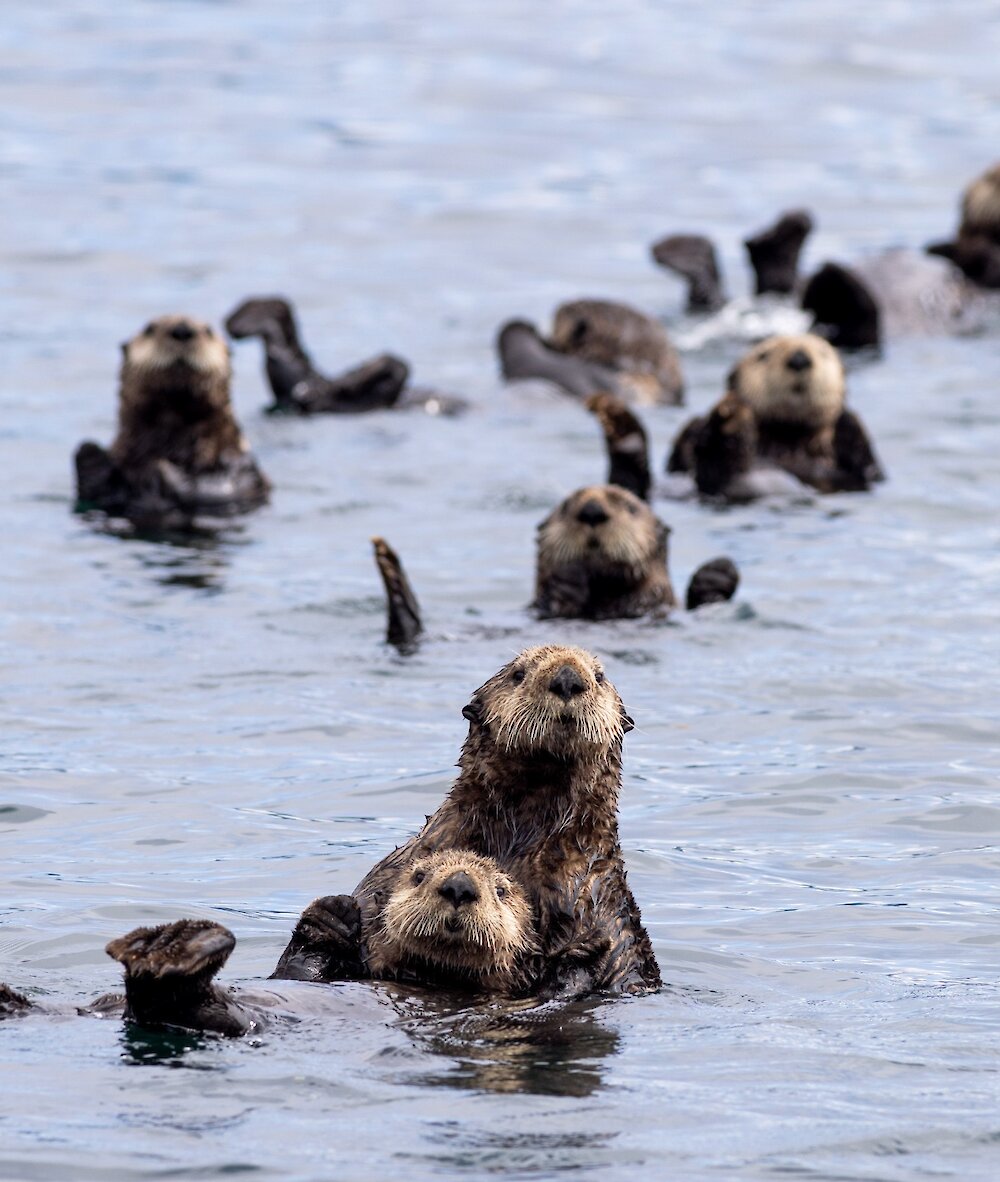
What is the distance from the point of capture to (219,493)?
11.3m

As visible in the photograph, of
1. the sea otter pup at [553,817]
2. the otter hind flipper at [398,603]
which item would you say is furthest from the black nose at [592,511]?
the sea otter pup at [553,817]

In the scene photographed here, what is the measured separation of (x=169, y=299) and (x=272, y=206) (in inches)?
126

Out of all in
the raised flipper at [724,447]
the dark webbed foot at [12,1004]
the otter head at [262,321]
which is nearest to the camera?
the dark webbed foot at [12,1004]

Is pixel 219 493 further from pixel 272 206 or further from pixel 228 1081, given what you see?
pixel 272 206

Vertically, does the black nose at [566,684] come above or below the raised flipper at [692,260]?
below

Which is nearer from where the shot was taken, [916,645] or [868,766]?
[868,766]

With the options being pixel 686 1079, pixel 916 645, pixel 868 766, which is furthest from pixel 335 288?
pixel 686 1079

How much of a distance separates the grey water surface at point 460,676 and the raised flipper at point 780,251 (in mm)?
900

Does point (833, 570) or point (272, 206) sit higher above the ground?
point (272, 206)

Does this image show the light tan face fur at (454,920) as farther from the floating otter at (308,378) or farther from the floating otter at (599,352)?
the floating otter at (599,352)

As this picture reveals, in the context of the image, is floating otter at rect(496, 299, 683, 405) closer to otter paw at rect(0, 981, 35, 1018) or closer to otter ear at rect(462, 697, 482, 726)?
otter ear at rect(462, 697, 482, 726)

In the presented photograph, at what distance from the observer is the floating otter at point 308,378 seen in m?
A: 13.1

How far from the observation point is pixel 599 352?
13977 mm

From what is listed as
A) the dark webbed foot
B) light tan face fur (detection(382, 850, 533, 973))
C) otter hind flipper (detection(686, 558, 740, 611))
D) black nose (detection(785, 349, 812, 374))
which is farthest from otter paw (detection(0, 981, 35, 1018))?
black nose (detection(785, 349, 812, 374))
